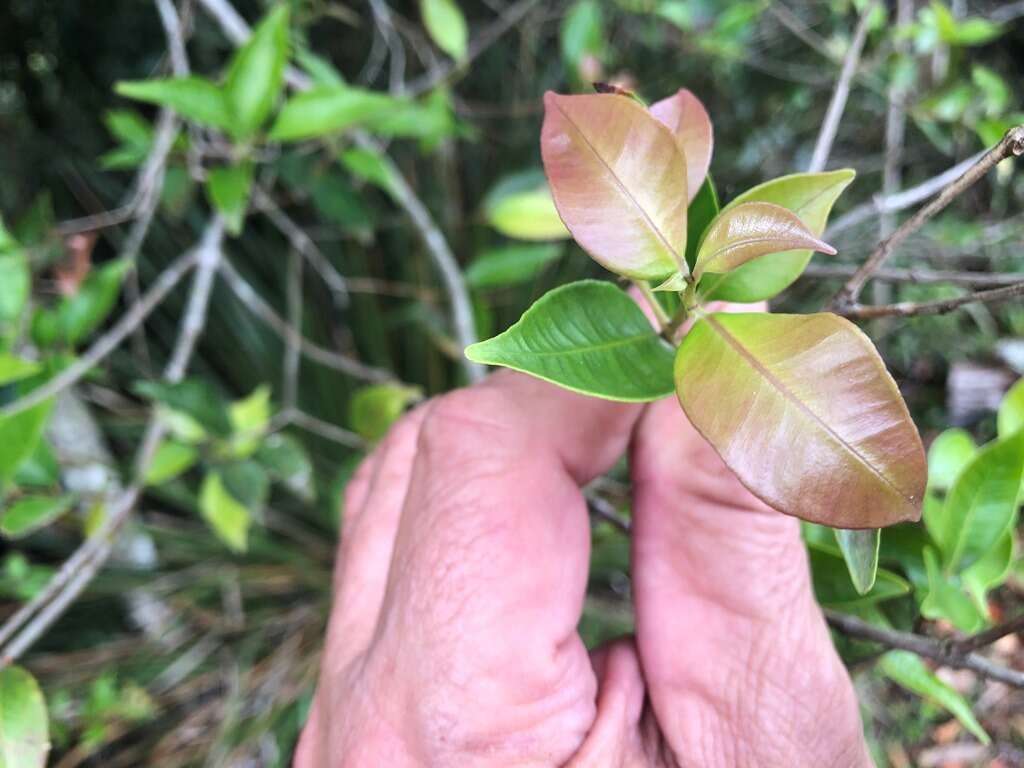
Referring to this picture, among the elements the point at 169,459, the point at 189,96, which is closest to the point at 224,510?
the point at 169,459

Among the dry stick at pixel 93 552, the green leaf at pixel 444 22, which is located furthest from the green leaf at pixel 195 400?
the green leaf at pixel 444 22

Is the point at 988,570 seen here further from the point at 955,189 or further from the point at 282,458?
the point at 282,458

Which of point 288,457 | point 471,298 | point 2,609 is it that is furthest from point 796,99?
point 2,609

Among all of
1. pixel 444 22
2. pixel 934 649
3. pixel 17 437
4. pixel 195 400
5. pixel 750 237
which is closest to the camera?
pixel 750 237

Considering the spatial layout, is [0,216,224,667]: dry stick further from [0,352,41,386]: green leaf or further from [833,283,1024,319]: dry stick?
[833,283,1024,319]: dry stick

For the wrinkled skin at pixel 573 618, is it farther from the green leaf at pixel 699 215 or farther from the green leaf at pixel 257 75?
the green leaf at pixel 257 75

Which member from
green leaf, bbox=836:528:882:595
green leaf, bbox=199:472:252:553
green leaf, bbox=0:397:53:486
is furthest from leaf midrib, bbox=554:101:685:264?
green leaf, bbox=199:472:252:553
